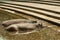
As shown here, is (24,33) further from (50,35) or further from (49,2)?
(49,2)

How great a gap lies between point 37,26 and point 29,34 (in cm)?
39

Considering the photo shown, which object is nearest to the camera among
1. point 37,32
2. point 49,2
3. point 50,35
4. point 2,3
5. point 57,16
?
point 50,35

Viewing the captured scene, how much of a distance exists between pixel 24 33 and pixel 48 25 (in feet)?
1.99

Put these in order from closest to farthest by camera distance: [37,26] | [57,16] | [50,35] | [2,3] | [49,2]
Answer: [50,35] < [37,26] < [57,16] < [49,2] < [2,3]

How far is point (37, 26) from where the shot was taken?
3.70 m

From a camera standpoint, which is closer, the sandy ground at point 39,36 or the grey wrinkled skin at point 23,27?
→ the sandy ground at point 39,36

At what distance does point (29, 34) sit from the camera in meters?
3.38

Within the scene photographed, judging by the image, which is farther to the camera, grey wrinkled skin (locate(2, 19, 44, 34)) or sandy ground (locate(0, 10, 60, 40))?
grey wrinkled skin (locate(2, 19, 44, 34))

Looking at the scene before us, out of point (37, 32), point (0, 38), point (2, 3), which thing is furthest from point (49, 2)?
point (0, 38)

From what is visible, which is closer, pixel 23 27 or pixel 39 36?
pixel 39 36

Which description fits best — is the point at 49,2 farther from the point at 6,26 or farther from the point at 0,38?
the point at 0,38

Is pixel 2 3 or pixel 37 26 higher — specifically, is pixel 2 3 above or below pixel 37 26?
below

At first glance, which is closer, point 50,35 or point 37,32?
point 50,35

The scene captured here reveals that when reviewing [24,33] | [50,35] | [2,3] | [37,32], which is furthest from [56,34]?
[2,3]
